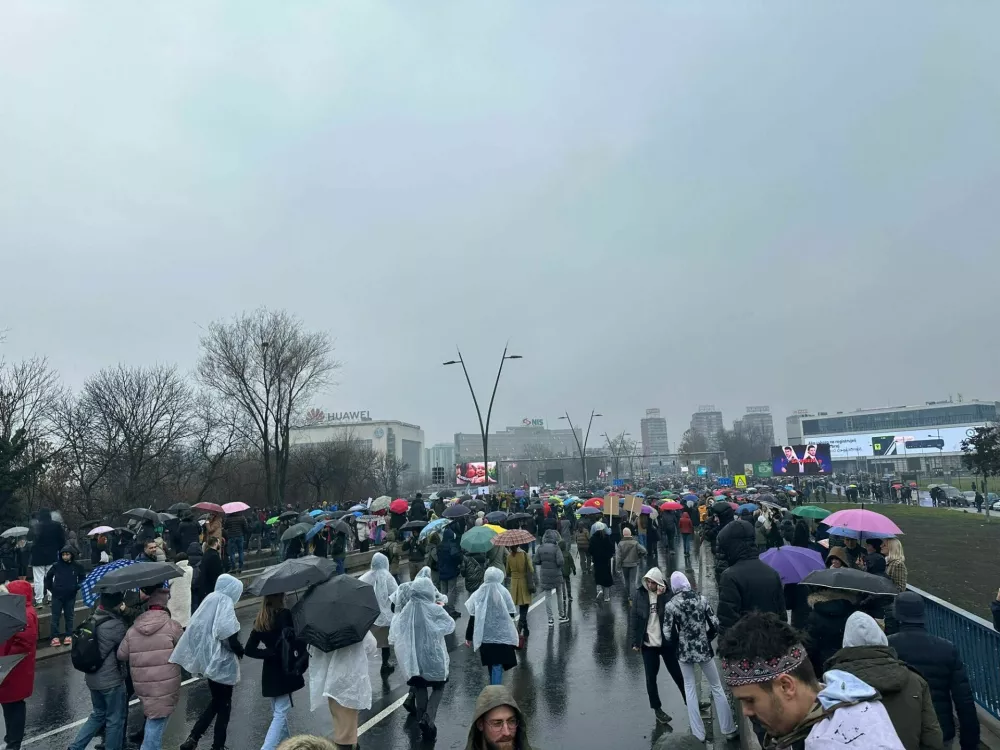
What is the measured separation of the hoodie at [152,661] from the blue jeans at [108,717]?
0.35 meters

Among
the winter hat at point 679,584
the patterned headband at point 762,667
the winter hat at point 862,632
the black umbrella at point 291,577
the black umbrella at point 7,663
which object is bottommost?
the black umbrella at point 7,663

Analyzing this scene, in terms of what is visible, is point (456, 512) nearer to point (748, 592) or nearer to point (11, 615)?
point (748, 592)

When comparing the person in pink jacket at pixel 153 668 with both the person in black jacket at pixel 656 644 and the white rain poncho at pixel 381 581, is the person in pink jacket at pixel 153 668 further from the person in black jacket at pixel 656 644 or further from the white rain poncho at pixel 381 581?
the person in black jacket at pixel 656 644

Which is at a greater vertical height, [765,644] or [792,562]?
[765,644]

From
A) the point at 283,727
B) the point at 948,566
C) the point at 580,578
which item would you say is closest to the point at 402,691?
the point at 283,727

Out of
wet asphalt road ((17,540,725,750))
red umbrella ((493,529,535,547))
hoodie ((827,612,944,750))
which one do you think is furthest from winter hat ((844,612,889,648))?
red umbrella ((493,529,535,547))

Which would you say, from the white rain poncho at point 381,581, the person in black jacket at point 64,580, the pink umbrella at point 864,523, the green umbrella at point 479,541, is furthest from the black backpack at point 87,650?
the pink umbrella at point 864,523

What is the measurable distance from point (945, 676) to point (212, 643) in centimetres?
601

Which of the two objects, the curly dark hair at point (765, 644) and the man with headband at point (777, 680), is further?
the curly dark hair at point (765, 644)

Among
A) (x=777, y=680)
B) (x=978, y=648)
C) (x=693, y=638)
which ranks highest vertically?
(x=777, y=680)

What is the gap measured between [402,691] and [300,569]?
11.0ft

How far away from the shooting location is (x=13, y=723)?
260 inches

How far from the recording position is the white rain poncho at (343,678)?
6160 millimetres

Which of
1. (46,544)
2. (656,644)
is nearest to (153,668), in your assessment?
(656,644)
